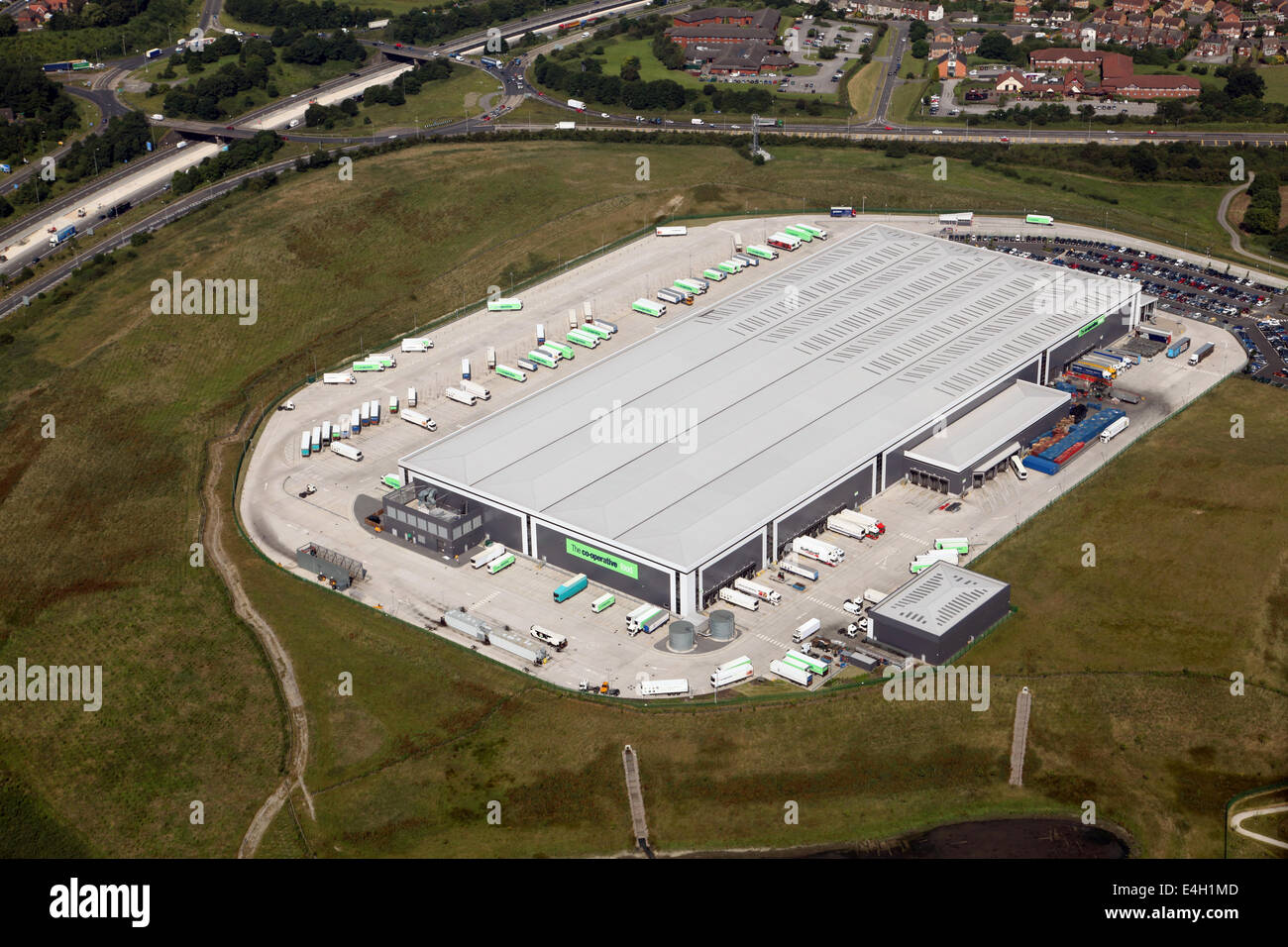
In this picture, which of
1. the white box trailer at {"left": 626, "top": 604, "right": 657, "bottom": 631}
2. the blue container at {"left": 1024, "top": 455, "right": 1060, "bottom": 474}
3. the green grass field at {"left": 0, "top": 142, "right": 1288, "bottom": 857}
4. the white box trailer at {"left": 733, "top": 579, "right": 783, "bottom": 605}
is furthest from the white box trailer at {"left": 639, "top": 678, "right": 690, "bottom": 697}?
the blue container at {"left": 1024, "top": 455, "right": 1060, "bottom": 474}

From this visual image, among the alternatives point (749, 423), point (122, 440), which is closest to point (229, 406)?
point (122, 440)

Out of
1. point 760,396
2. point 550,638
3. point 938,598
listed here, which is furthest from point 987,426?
point 550,638

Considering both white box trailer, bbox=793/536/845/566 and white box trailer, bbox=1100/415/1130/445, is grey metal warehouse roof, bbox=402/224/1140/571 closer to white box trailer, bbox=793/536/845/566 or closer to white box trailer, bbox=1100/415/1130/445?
white box trailer, bbox=793/536/845/566

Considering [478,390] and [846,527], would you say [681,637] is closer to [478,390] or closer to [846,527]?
[846,527]

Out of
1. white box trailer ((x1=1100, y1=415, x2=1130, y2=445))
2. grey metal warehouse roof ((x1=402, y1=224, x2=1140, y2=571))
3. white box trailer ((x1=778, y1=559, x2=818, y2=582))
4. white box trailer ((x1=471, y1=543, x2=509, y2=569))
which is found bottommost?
white box trailer ((x1=778, y1=559, x2=818, y2=582))

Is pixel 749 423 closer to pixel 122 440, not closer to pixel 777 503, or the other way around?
pixel 777 503

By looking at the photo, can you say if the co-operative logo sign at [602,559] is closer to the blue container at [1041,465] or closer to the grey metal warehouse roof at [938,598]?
the grey metal warehouse roof at [938,598]

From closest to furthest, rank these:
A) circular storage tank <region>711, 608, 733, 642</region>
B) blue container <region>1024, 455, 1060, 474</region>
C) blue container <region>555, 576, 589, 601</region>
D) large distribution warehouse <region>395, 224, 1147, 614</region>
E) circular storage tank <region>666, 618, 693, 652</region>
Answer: circular storage tank <region>666, 618, 693, 652</region>, circular storage tank <region>711, 608, 733, 642</region>, blue container <region>555, 576, 589, 601</region>, large distribution warehouse <region>395, 224, 1147, 614</region>, blue container <region>1024, 455, 1060, 474</region>

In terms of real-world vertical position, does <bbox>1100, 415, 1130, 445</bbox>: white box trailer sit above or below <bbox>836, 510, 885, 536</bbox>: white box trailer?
above
